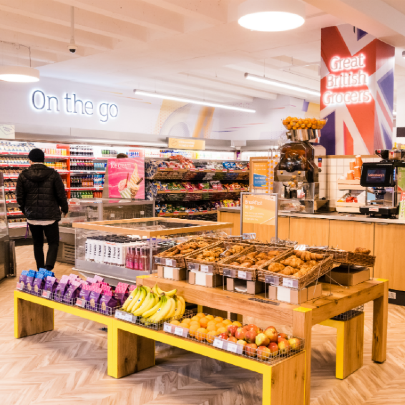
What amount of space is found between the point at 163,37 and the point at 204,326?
20.0 ft

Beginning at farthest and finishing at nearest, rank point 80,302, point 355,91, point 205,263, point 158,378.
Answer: point 355,91, point 80,302, point 158,378, point 205,263

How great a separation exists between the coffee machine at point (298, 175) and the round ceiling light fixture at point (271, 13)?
61.5 inches

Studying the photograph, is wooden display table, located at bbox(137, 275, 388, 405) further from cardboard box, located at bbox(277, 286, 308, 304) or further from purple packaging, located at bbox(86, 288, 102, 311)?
purple packaging, located at bbox(86, 288, 102, 311)

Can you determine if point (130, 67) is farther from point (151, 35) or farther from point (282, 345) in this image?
point (282, 345)

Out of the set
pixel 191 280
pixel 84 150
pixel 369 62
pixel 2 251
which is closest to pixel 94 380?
pixel 191 280

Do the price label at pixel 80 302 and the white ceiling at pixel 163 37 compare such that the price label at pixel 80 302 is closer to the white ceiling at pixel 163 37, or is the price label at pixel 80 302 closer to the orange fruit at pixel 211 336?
the orange fruit at pixel 211 336

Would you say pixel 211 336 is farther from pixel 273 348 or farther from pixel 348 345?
pixel 348 345

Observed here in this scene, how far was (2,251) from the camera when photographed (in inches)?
257

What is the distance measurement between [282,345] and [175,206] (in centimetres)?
740

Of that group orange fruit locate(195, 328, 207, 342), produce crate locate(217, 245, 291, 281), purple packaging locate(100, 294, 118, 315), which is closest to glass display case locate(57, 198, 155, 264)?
purple packaging locate(100, 294, 118, 315)

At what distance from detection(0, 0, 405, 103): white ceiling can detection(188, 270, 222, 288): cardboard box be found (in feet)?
12.9

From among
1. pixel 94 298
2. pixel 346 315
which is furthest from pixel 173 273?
pixel 346 315

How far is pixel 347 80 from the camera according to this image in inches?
293

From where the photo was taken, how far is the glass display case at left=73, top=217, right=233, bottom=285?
4.25 metres
